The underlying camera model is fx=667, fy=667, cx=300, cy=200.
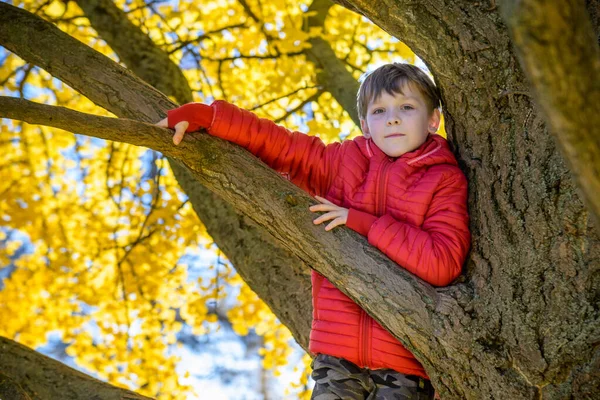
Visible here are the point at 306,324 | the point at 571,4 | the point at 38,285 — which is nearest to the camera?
the point at 571,4

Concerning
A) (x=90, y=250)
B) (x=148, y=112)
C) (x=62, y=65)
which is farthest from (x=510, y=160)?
(x=90, y=250)

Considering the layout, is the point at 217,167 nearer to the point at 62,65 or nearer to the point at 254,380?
the point at 62,65

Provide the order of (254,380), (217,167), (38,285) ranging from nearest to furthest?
(217,167)
(38,285)
(254,380)

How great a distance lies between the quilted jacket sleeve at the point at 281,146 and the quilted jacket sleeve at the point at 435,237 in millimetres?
427

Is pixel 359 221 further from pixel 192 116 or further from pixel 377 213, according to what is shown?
pixel 192 116

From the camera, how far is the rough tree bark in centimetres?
182

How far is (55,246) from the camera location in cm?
539

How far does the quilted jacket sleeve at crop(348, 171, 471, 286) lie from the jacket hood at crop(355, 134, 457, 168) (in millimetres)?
81

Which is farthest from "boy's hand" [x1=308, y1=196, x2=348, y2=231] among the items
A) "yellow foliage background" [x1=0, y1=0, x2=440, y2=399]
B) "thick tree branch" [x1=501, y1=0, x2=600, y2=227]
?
"yellow foliage background" [x1=0, y1=0, x2=440, y2=399]

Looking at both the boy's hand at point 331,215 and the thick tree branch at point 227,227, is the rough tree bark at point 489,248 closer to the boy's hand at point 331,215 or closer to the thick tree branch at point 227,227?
the boy's hand at point 331,215

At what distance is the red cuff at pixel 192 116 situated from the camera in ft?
7.24

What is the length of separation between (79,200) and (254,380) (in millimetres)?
8322

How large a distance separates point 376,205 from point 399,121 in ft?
1.09

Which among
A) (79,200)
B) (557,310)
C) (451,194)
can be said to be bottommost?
(557,310)
